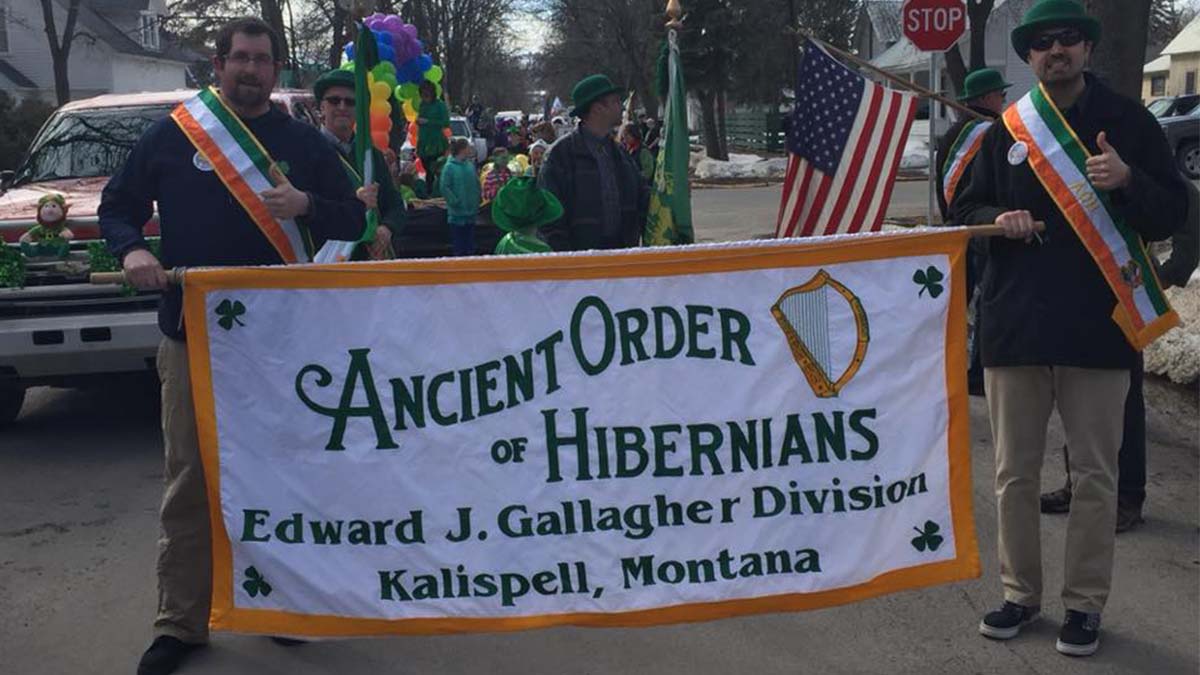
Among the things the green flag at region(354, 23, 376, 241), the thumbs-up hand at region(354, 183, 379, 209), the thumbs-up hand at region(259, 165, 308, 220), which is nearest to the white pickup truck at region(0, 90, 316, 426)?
the green flag at region(354, 23, 376, 241)

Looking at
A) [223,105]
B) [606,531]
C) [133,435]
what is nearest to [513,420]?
[606,531]

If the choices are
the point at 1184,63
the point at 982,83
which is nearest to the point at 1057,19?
the point at 982,83

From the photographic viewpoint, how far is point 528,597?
3805 millimetres

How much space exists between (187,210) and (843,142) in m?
2.95

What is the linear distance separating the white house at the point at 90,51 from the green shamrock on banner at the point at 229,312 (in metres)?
42.9

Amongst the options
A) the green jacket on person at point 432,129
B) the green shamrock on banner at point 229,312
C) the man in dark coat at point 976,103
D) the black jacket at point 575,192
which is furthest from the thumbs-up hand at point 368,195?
the green jacket on person at point 432,129

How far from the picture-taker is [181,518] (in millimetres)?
4238

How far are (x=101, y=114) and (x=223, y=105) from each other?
5282 millimetres

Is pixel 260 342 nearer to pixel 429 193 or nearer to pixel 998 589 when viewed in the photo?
pixel 998 589

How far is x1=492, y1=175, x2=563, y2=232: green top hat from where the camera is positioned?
5.52 metres

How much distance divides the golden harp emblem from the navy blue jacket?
1.60 metres

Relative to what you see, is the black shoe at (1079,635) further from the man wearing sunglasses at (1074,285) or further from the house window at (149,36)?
the house window at (149,36)

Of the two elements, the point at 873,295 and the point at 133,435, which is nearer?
the point at 873,295

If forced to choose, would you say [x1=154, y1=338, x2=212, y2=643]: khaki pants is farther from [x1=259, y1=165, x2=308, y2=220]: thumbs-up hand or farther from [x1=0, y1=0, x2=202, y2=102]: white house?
[x1=0, y1=0, x2=202, y2=102]: white house
